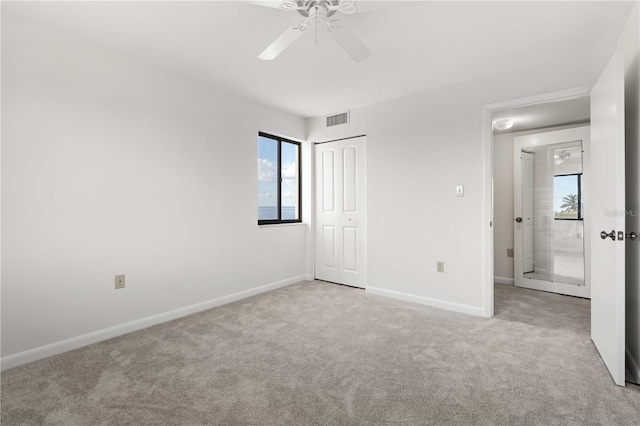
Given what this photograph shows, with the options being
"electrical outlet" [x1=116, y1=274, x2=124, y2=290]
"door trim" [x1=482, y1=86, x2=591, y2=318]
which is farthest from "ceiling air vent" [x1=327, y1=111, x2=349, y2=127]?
"electrical outlet" [x1=116, y1=274, x2=124, y2=290]

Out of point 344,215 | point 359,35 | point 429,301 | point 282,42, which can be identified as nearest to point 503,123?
point 344,215

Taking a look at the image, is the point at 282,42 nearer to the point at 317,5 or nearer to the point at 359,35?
the point at 317,5

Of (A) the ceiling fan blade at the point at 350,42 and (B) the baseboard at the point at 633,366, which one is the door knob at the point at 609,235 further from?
(A) the ceiling fan blade at the point at 350,42

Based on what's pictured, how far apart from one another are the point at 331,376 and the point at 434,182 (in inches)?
90.6

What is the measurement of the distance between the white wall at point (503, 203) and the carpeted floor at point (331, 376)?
4.85 ft

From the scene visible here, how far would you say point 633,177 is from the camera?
206 centimetres

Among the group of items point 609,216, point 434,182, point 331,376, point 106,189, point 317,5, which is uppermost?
point 317,5

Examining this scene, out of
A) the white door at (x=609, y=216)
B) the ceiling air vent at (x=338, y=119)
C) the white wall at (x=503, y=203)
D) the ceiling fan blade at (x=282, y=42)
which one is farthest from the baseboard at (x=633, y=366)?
the ceiling air vent at (x=338, y=119)

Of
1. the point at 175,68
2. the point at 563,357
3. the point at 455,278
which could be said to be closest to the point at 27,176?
the point at 175,68

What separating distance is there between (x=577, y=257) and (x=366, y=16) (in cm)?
382

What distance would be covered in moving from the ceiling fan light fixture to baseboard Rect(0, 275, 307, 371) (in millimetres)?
3639

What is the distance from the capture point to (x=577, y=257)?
389cm

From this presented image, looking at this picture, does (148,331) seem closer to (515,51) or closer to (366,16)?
(366,16)

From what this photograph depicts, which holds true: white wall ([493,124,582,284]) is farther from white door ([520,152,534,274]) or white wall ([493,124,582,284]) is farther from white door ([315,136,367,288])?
white door ([315,136,367,288])
